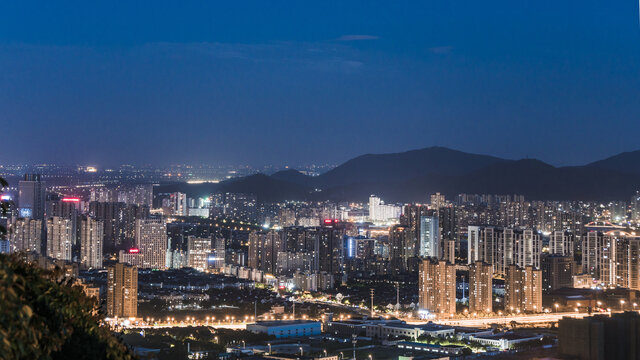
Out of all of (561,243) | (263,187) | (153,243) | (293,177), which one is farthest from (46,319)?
(293,177)

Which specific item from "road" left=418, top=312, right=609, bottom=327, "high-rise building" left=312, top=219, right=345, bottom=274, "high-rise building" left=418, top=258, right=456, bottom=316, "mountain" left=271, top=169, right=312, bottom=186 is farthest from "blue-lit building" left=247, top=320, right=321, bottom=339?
"mountain" left=271, top=169, right=312, bottom=186

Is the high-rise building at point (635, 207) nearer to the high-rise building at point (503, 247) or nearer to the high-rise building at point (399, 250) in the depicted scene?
the high-rise building at point (503, 247)

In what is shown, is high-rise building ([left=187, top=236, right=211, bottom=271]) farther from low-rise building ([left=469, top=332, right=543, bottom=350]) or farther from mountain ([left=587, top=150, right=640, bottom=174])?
mountain ([left=587, top=150, right=640, bottom=174])

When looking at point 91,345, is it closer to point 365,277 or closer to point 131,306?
point 131,306

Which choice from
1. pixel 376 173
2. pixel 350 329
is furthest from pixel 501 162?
pixel 350 329

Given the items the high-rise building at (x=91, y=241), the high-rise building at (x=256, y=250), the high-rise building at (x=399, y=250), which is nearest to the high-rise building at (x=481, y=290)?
the high-rise building at (x=399, y=250)

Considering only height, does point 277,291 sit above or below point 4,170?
below
